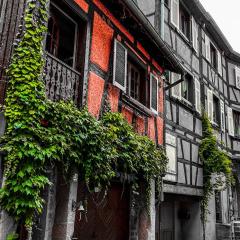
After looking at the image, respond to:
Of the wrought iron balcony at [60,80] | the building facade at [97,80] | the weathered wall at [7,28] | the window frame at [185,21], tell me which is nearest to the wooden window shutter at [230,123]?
the window frame at [185,21]

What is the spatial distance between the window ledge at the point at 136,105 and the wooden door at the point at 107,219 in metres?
1.75

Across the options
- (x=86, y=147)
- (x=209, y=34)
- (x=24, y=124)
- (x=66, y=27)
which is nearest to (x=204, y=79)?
(x=209, y=34)

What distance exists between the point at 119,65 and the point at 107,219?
3147 millimetres

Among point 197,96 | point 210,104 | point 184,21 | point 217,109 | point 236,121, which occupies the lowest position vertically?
point 197,96

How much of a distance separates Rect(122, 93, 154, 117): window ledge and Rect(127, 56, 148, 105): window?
32 centimetres

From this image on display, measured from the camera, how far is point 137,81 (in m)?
7.88

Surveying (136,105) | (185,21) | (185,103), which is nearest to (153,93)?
(136,105)

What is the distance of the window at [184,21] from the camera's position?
1123 cm

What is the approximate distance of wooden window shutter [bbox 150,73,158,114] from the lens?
777cm

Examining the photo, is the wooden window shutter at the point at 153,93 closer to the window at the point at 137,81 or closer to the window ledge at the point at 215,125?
the window at the point at 137,81

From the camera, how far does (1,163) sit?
12.2 ft

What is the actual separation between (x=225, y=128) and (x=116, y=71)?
8713mm

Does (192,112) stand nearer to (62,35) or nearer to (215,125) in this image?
(215,125)

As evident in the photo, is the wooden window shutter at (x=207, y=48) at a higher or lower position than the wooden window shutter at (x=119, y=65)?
higher
